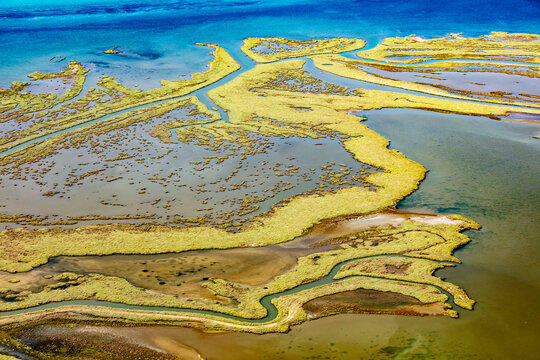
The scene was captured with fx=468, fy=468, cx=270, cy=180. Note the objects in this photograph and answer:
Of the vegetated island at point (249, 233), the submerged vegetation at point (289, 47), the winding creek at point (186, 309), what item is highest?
the submerged vegetation at point (289, 47)

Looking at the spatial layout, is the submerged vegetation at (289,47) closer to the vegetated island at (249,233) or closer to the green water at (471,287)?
the vegetated island at (249,233)

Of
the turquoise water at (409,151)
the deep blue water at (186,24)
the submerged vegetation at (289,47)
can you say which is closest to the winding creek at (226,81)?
the submerged vegetation at (289,47)

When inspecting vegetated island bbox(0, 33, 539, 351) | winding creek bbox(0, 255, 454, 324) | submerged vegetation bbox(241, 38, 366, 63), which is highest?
submerged vegetation bbox(241, 38, 366, 63)

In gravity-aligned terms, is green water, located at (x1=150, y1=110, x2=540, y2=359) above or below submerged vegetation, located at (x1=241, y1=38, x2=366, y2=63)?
below

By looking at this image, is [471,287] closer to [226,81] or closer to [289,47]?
[226,81]

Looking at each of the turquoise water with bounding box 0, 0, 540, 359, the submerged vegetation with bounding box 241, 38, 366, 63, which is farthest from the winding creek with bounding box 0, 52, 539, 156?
the turquoise water with bounding box 0, 0, 540, 359

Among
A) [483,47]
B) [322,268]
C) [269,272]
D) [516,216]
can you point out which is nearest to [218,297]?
[269,272]

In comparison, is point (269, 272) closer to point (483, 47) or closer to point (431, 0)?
point (483, 47)

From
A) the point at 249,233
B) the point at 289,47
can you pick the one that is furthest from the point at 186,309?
the point at 289,47

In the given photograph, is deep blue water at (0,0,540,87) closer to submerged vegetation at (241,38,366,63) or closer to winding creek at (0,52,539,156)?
submerged vegetation at (241,38,366,63)
